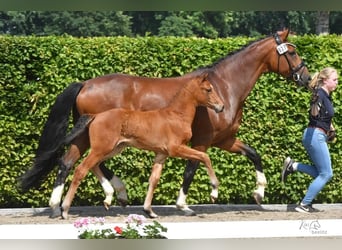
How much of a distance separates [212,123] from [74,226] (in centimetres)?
287

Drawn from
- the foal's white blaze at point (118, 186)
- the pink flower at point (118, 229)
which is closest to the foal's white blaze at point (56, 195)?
the foal's white blaze at point (118, 186)

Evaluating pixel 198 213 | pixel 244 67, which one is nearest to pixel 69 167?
pixel 198 213

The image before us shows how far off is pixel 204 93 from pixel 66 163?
1681 mm

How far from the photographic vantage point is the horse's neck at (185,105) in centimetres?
611

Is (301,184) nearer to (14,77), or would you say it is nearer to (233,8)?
(14,77)

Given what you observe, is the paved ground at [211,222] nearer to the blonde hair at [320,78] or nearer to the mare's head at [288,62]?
the blonde hair at [320,78]

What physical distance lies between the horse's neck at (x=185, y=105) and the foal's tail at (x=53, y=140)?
45.0 inches

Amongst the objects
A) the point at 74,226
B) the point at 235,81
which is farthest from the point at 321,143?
the point at 74,226

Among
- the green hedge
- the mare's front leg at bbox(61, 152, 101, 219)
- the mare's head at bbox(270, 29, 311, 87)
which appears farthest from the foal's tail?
the mare's head at bbox(270, 29, 311, 87)

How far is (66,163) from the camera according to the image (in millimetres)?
6383

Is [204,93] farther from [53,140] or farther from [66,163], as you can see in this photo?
[53,140]

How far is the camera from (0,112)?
24.8ft

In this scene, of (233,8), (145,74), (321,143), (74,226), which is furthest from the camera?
(145,74)

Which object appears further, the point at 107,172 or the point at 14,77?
the point at 14,77
